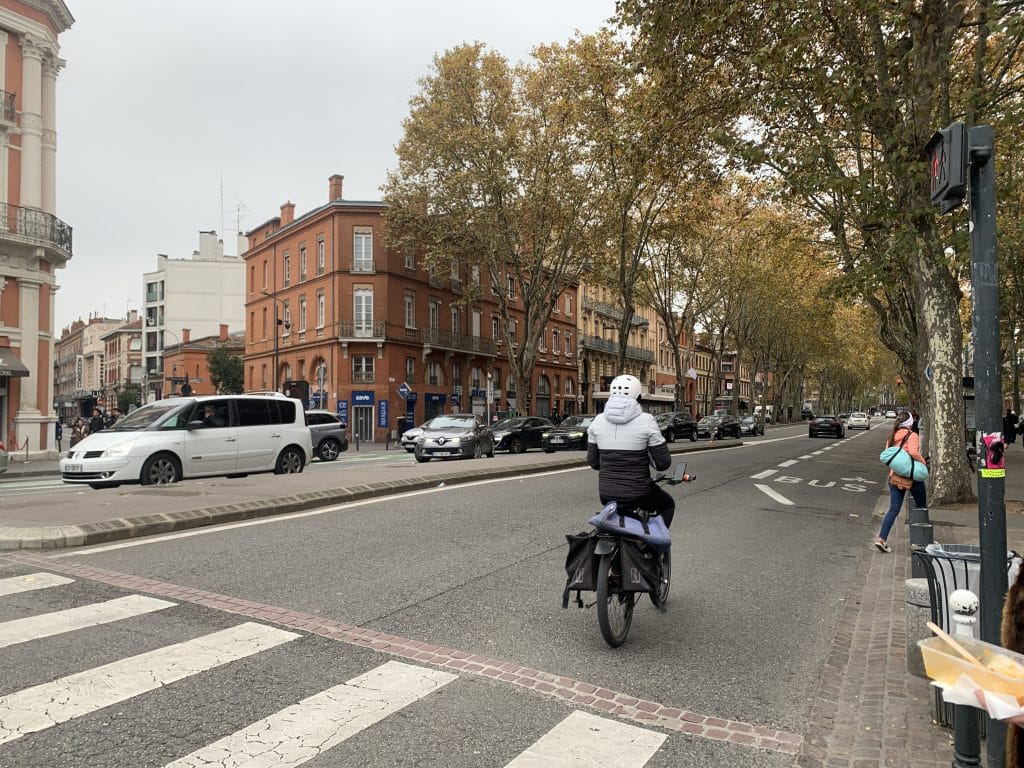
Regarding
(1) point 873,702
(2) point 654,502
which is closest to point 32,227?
(2) point 654,502

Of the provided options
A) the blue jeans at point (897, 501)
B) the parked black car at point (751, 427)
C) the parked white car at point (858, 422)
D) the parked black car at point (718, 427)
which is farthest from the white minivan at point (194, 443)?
the parked white car at point (858, 422)

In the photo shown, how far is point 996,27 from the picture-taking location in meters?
8.84

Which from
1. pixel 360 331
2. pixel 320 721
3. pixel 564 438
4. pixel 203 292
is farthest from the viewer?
pixel 203 292

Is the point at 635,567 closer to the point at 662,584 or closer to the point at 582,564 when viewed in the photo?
the point at 582,564

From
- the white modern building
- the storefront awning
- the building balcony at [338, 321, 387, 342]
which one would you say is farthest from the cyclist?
the white modern building

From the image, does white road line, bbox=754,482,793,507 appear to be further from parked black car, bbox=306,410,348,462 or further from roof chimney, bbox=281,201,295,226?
roof chimney, bbox=281,201,295,226

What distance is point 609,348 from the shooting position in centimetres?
6944

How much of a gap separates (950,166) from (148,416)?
13.3 m

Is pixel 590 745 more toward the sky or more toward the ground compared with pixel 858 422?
more toward the sky

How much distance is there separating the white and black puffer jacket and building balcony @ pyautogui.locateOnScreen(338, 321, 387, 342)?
37.4 m

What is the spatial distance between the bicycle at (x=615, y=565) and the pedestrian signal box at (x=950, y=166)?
252cm

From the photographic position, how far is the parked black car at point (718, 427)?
128ft

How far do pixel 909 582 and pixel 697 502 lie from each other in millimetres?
7896

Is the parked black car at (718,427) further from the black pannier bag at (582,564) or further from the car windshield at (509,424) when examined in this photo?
the black pannier bag at (582,564)
